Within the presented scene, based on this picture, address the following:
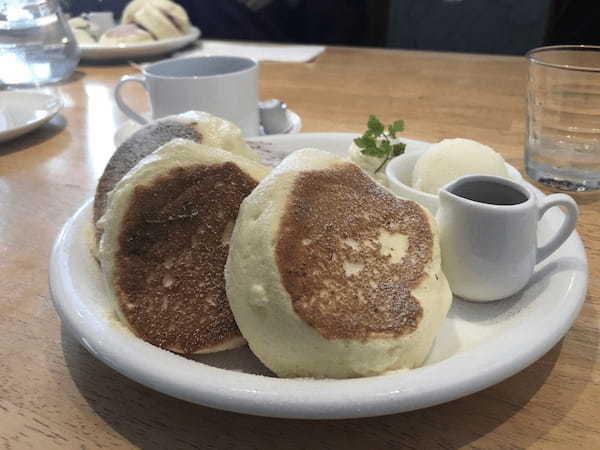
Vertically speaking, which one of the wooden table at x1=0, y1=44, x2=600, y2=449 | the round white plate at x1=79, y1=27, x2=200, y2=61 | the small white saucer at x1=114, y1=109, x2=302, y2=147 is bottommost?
the wooden table at x1=0, y1=44, x2=600, y2=449

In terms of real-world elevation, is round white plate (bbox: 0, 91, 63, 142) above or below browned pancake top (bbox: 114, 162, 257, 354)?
below

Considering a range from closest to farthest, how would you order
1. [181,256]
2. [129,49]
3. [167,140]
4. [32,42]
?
A: [181,256]
[167,140]
[32,42]
[129,49]

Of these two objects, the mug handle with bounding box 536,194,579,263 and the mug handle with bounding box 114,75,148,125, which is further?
the mug handle with bounding box 114,75,148,125

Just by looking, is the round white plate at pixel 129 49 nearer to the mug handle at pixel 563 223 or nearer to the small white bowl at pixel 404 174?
the small white bowl at pixel 404 174

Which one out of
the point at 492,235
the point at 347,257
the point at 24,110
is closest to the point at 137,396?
the point at 347,257

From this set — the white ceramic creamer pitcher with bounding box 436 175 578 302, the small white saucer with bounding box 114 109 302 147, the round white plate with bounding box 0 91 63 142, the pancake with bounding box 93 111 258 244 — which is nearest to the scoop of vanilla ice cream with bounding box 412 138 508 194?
the white ceramic creamer pitcher with bounding box 436 175 578 302

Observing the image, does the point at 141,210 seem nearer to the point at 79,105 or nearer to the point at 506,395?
the point at 506,395

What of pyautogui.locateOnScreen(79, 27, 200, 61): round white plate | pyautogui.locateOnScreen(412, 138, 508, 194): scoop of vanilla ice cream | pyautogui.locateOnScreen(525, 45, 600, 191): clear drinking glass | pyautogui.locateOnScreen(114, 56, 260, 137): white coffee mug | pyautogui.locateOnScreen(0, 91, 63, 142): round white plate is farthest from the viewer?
pyautogui.locateOnScreen(79, 27, 200, 61): round white plate

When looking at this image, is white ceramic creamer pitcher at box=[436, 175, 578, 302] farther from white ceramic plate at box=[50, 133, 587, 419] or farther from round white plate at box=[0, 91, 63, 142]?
round white plate at box=[0, 91, 63, 142]

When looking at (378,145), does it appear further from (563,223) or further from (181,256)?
(181,256)
